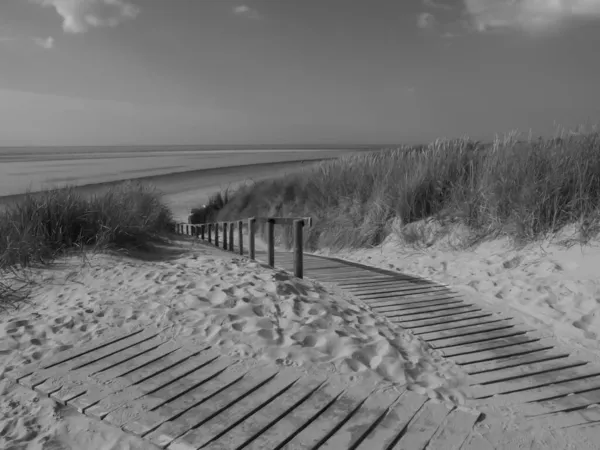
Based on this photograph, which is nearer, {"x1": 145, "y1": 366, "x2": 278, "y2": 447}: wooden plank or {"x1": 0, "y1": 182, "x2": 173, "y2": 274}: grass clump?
{"x1": 145, "y1": 366, "x2": 278, "y2": 447}: wooden plank

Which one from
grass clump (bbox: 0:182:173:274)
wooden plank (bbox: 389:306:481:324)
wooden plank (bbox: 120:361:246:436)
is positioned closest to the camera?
wooden plank (bbox: 120:361:246:436)

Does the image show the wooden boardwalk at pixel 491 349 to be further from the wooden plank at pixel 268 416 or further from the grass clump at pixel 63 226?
the grass clump at pixel 63 226

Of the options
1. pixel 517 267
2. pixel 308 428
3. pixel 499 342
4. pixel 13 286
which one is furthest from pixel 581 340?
pixel 13 286

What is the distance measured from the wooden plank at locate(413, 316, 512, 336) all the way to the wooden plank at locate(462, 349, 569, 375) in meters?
0.62

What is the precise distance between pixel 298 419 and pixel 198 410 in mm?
574

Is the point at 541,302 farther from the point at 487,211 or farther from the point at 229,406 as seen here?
the point at 229,406

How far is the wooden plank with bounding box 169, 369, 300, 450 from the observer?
7.72 feet

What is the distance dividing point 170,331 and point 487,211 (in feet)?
16.6

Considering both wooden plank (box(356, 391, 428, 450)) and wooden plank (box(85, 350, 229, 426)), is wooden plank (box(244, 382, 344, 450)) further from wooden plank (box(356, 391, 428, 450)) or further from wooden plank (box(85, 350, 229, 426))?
wooden plank (box(85, 350, 229, 426))

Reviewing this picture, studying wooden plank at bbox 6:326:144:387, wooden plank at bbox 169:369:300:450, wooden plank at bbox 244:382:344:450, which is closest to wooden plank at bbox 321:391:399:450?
wooden plank at bbox 244:382:344:450

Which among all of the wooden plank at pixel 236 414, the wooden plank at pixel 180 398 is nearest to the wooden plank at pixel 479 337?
the wooden plank at pixel 236 414

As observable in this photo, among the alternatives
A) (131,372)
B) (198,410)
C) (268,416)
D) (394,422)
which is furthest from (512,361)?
(131,372)

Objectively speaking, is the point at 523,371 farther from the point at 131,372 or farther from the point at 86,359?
the point at 86,359

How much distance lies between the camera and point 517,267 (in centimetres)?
561
